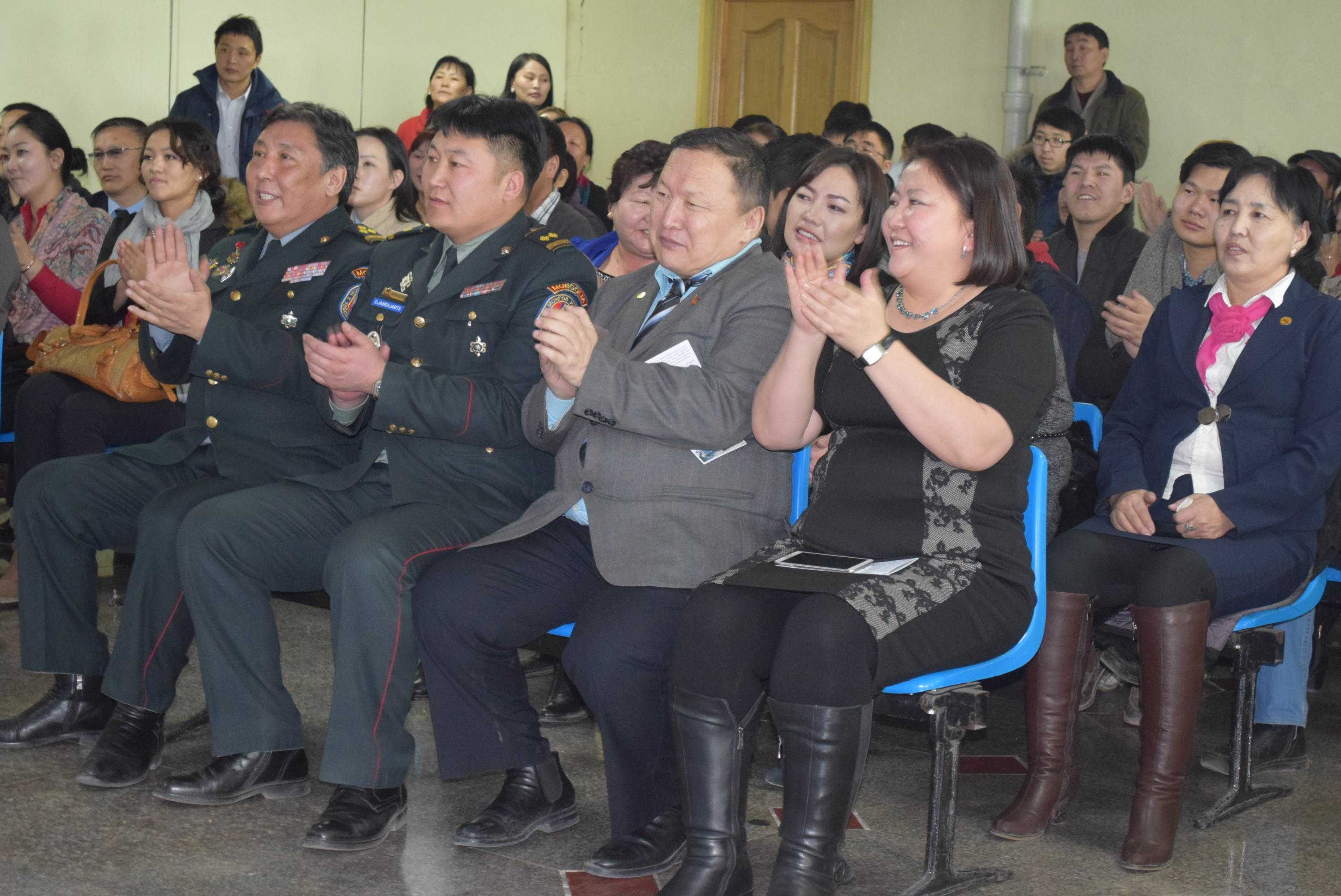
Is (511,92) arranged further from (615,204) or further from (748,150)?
(748,150)

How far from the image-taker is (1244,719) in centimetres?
266

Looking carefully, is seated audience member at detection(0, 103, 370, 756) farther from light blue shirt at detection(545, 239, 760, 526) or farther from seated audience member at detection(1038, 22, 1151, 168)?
seated audience member at detection(1038, 22, 1151, 168)

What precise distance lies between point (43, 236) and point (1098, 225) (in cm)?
347

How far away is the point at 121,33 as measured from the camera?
6.73 m

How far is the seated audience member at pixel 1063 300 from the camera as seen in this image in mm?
3535

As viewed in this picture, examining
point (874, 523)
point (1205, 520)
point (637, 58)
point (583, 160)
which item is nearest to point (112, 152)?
point (583, 160)

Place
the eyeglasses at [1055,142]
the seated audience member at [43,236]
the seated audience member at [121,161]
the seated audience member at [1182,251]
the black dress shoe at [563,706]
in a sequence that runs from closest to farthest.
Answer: the black dress shoe at [563,706] < the seated audience member at [1182,251] < the seated audience member at [43,236] < the seated audience member at [121,161] < the eyeglasses at [1055,142]

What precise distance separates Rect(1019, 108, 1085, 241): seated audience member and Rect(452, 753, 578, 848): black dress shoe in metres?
3.77

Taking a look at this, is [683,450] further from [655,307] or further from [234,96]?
[234,96]

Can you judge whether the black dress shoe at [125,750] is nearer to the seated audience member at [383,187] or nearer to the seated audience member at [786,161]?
the seated audience member at [786,161]

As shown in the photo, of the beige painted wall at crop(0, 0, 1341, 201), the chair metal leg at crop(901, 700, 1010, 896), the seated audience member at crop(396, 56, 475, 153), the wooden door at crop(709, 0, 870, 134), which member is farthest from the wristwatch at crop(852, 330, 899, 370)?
the wooden door at crop(709, 0, 870, 134)

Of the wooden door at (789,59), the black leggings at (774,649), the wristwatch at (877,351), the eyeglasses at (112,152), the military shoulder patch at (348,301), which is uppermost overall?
the wooden door at (789,59)

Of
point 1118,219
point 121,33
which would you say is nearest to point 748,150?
point 1118,219

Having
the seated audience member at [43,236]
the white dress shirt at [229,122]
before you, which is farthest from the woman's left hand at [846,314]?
the white dress shirt at [229,122]
